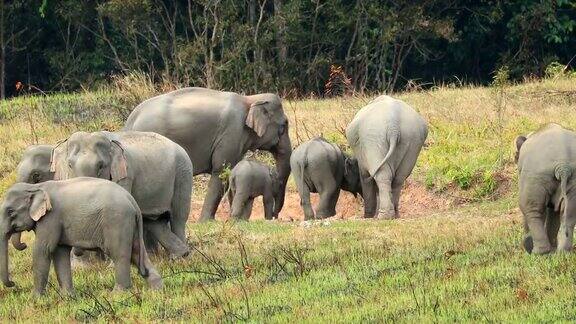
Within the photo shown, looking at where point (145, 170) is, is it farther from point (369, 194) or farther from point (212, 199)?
point (369, 194)

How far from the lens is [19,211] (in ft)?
46.3

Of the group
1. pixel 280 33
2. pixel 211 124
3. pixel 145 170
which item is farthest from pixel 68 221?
pixel 280 33

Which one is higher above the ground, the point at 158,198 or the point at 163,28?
the point at 158,198

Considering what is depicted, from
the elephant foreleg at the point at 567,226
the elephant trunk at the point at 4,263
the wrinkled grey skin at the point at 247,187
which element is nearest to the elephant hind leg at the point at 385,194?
the wrinkled grey skin at the point at 247,187

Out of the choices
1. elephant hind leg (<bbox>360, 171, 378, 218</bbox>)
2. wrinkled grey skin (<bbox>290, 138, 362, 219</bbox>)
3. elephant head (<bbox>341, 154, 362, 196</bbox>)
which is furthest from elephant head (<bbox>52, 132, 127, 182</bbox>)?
elephant head (<bbox>341, 154, 362, 196</bbox>)

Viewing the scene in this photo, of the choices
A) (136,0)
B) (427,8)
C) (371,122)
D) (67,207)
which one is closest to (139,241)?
(67,207)

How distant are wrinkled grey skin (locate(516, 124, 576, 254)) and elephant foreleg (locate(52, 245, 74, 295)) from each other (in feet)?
13.0

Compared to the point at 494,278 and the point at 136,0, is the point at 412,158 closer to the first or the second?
the point at 494,278

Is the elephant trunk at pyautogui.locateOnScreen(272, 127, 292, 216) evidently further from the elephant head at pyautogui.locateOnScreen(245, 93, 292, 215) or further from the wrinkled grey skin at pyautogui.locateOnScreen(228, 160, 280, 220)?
the wrinkled grey skin at pyautogui.locateOnScreen(228, 160, 280, 220)

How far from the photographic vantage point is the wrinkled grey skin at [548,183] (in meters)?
13.9

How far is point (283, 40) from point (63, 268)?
25935 millimetres

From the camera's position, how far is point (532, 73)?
1538 inches

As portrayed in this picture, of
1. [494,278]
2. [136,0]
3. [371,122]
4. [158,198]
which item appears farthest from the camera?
[136,0]

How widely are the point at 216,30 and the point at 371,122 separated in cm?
1914
